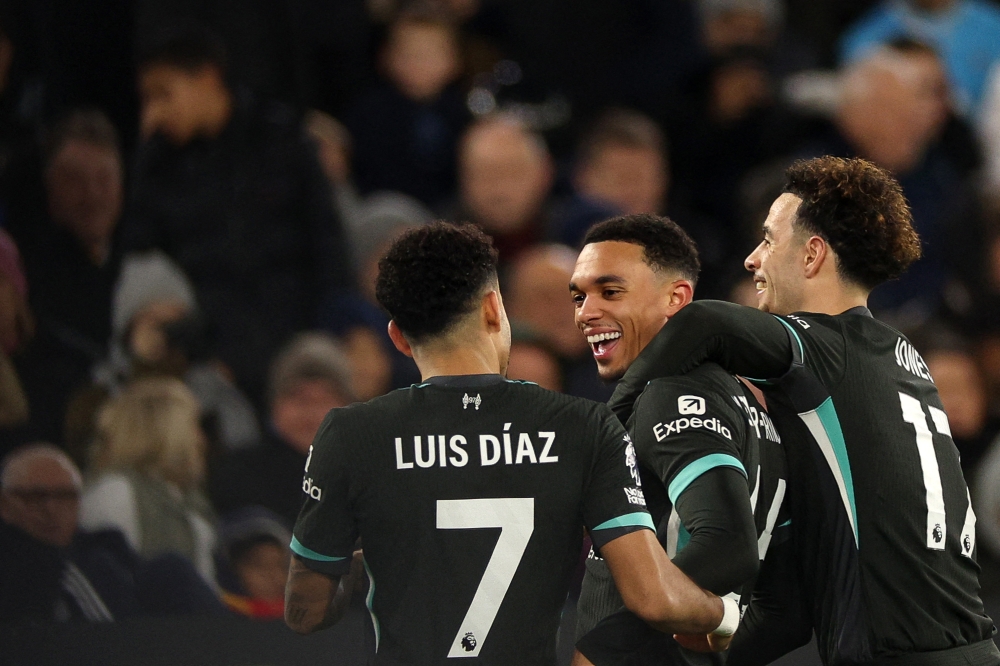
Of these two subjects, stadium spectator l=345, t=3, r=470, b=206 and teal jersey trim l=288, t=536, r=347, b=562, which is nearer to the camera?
teal jersey trim l=288, t=536, r=347, b=562

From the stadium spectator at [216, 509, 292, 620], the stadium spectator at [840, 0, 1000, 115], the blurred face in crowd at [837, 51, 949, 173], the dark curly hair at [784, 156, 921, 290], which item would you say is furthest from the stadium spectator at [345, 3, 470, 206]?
the dark curly hair at [784, 156, 921, 290]

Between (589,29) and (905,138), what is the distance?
1689 millimetres

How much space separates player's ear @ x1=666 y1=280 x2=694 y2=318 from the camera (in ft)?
9.66

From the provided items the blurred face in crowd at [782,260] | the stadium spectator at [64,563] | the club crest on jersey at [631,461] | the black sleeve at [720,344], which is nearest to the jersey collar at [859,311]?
the blurred face in crowd at [782,260]

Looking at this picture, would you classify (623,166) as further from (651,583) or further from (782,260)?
(651,583)

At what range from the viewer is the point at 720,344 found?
8.37 ft

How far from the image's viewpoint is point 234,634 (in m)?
4.30

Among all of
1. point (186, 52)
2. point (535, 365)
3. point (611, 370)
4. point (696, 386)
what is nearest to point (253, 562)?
point (535, 365)

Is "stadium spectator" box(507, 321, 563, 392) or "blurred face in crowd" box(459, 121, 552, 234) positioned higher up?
"blurred face in crowd" box(459, 121, 552, 234)

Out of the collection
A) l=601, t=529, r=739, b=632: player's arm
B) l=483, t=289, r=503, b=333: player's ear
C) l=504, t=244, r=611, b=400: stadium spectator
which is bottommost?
l=504, t=244, r=611, b=400: stadium spectator

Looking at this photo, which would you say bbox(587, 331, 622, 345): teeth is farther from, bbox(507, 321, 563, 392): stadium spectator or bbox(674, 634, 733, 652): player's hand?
bbox(507, 321, 563, 392): stadium spectator

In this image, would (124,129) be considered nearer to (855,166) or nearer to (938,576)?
(855,166)

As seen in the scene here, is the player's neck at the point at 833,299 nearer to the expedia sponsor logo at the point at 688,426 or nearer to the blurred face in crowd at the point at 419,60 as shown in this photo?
the expedia sponsor logo at the point at 688,426

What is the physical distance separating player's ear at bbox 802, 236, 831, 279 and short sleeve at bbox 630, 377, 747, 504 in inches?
14.3
